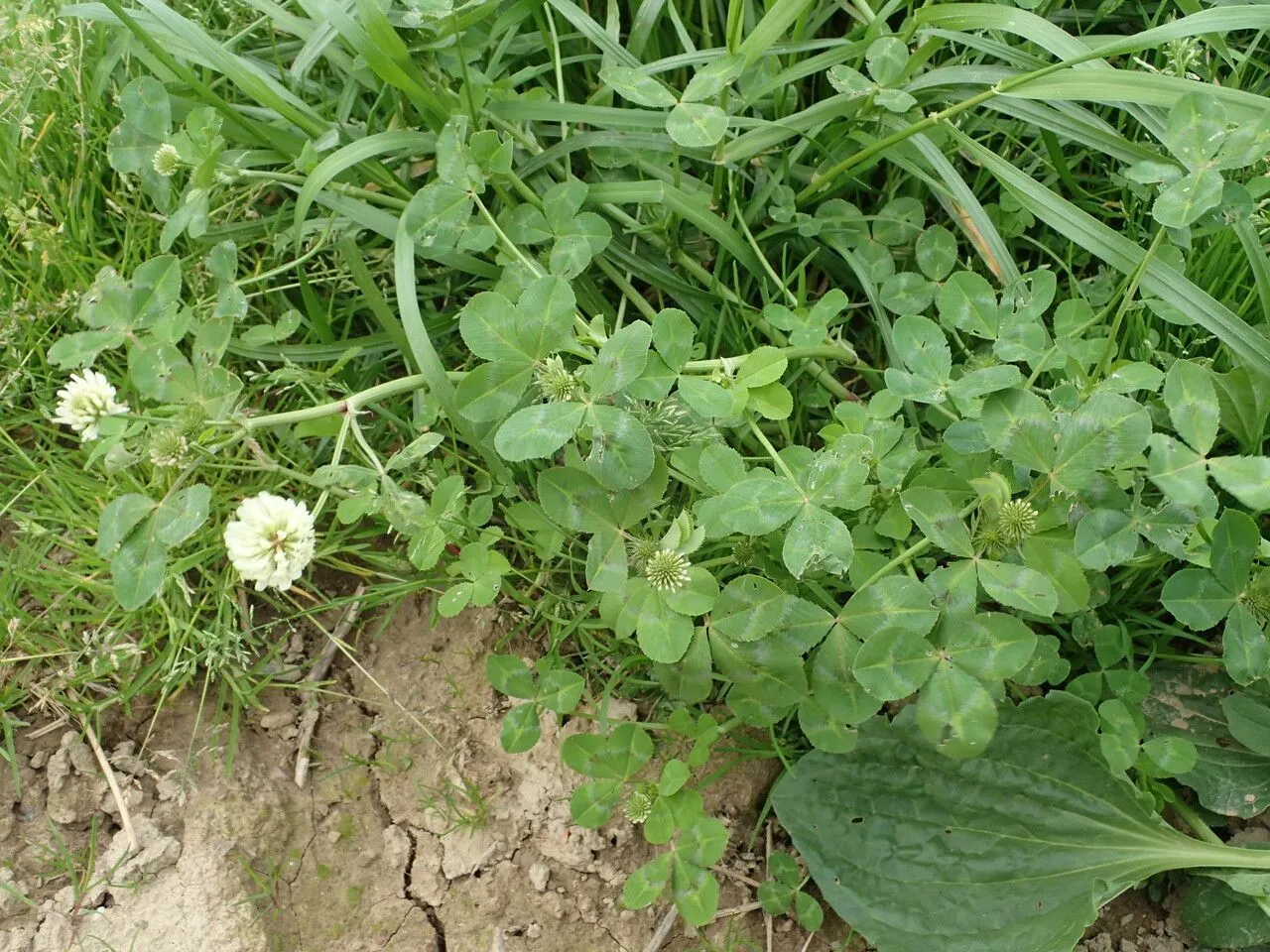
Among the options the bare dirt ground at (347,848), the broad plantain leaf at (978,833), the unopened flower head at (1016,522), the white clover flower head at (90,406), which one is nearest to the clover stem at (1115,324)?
the unopened flower head at (1016,522)

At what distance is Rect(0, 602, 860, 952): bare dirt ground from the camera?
206 cm

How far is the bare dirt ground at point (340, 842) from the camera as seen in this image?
6.77 ft

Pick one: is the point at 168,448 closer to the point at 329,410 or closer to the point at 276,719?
the point at 329,410

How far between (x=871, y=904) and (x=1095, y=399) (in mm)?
1039

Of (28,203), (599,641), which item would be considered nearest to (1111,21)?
(599,641)

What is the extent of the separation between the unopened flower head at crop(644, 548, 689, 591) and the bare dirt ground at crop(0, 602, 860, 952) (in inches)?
21.5

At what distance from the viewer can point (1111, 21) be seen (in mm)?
2432

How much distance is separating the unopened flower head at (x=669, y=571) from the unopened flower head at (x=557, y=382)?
318mm

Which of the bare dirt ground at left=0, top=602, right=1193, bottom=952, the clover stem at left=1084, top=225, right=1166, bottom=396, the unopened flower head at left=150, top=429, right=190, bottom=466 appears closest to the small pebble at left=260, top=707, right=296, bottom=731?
the bare dirt ground at left=0, top=602, right=1193, bottom=952

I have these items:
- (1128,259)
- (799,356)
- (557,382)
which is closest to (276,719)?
(557,382)

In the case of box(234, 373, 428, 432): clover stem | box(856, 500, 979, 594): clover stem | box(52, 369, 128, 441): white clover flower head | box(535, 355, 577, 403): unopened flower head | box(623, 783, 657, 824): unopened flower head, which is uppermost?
box(535, 355, 577, 403): unopened flower head

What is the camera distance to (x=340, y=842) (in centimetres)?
215

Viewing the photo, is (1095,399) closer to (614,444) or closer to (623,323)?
(614,444)

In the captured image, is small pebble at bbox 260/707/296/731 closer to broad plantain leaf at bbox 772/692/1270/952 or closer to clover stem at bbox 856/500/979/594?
broad plantain leaf at bbox 772/692/1270/952
